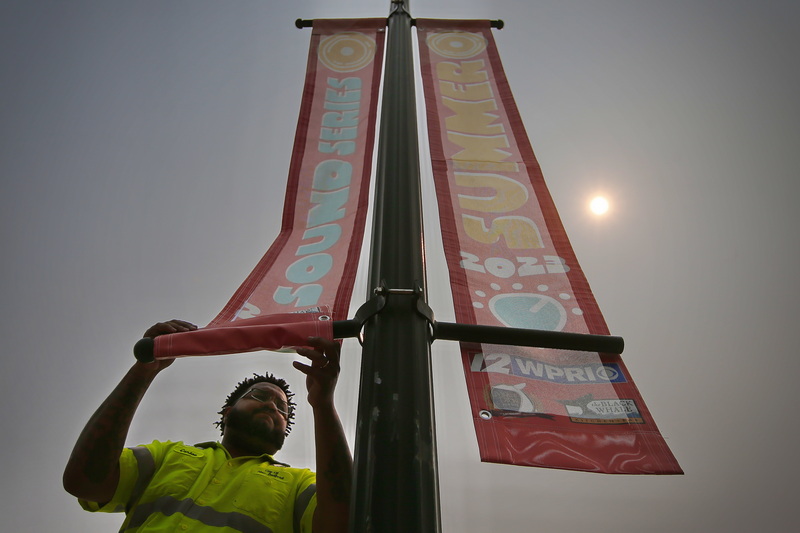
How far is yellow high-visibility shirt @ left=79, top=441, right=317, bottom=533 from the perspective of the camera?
192cm

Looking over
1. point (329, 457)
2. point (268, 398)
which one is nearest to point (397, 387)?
point (329, 457)

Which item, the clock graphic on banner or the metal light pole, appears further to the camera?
the clock graphic on banner

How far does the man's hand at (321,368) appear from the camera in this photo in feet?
5.58

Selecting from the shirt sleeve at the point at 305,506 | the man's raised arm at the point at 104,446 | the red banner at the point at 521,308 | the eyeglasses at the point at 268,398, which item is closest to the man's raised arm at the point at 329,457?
the shirt sleeve at the point at 305,506

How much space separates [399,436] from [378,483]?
14 centimetres

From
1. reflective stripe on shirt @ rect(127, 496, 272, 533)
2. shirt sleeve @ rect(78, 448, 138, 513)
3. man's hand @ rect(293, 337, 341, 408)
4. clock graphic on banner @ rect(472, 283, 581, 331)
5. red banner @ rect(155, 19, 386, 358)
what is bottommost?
reflective stripe on shirt @ rect(127, 496, 272, 533)

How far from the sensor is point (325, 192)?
288 centimetres

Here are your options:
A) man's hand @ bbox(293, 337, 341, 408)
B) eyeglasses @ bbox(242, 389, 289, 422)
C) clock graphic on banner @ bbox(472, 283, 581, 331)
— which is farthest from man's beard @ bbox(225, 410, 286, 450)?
clock graphic on banner @ bbox(472, 283, 581, 331)

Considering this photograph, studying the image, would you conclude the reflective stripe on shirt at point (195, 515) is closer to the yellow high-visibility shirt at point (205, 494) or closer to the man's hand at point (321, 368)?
the yellow high-visibility shirt at point (205, 494)

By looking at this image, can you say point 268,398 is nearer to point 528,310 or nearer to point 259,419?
point 259,419

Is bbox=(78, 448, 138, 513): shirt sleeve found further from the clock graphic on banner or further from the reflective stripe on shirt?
the clock graphic on banner

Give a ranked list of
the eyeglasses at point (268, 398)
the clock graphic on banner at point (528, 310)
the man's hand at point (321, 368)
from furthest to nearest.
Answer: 1. the eyeglasses at point (268, 398)
2. the clock graphic on banner at point (528, 310)
3. the man's hand at point (321, 368)

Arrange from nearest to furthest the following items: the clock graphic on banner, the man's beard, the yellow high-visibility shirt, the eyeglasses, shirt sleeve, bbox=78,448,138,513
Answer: the yellow high-visibility shirt, shirt sleeve, bbox=78,448,138,513, the clock graphic on banner, the man's beard, the eyeglasses

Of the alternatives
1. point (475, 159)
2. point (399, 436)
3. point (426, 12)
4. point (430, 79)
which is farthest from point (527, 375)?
point (426, 12)
